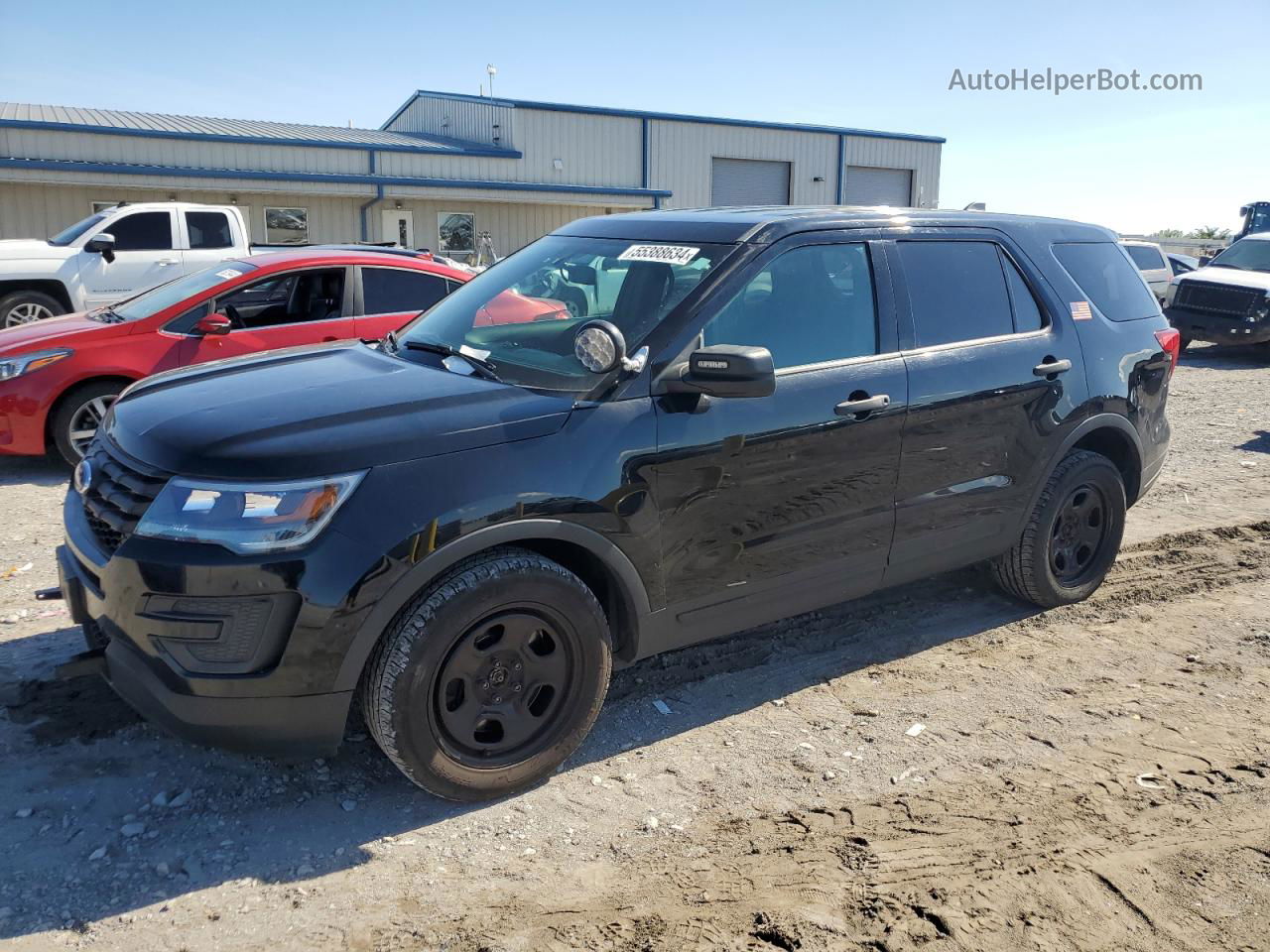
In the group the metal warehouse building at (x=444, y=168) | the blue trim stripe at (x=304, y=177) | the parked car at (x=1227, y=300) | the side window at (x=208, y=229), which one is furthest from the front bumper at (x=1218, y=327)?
the blue trim stripe at (x=304, y=177)

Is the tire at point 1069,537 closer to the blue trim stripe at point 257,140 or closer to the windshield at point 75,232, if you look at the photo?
A: the windshield at point 75,232

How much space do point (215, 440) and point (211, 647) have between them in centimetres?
63

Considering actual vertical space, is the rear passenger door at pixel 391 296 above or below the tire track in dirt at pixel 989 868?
above

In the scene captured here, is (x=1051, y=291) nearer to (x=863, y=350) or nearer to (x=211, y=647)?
(x=863, y=350)

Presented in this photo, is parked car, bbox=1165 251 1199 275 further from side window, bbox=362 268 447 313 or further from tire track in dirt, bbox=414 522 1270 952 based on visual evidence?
tire track in dirt, bbox=414 522 1270 952

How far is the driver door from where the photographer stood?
303 inches

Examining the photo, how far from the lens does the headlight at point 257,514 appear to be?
2986 mm

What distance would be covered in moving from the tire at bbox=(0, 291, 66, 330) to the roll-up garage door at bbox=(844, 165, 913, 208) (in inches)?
1172

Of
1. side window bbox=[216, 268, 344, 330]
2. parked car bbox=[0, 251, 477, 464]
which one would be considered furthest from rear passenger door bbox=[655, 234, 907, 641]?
side window bbox=[216, 268, 344, 330]

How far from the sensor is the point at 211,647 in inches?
118

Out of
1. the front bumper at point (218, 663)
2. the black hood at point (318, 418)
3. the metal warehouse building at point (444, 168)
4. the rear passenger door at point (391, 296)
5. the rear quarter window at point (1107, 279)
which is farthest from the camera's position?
the metal warehouse building at point (444, 168)

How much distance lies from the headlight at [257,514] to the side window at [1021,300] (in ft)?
10.7

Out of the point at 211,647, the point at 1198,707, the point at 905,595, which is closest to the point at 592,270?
the point at 211,647

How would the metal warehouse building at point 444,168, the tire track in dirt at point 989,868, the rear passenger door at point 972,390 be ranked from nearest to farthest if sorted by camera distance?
the tire track in dirt at point 989,868, the rear passenger door at point 972,390, the metal warehouse building at point 444,168
